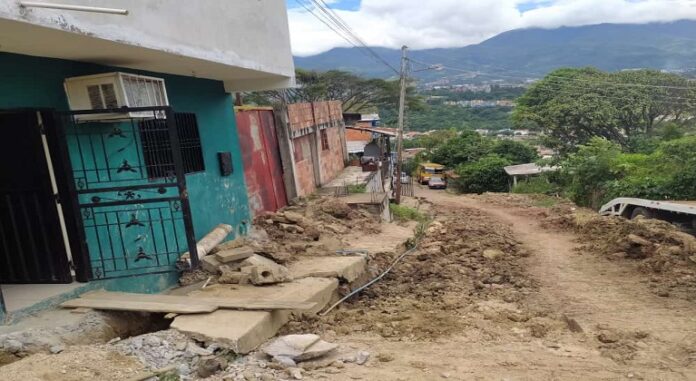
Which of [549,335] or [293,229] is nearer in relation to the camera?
[549,335]

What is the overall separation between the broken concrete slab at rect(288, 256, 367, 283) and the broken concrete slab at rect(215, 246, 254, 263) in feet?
2.02

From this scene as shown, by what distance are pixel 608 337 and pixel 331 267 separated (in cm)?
329

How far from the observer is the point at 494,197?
2400 cm

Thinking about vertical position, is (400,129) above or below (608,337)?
above

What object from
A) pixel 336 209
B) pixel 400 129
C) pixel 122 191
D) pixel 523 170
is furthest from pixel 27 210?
pixel 523 170

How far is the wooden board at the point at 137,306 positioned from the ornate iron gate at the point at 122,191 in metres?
0.59

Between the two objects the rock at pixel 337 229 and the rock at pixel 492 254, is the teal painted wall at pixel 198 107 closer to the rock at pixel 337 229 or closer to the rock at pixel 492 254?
the rock at pixel 337 229

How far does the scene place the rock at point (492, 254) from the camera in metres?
9.18

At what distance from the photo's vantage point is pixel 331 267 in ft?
21.5

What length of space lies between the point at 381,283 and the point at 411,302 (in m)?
1.27

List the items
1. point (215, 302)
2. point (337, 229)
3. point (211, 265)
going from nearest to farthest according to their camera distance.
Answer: point (215, 302) → point (211, 265) → point (337, 229)

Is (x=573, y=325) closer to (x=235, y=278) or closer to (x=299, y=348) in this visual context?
(x=299, y=348)

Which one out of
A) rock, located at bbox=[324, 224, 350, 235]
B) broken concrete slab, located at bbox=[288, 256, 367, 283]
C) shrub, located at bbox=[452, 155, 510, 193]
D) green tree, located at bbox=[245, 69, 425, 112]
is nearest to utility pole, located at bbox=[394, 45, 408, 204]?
rock, located at bbox=[324, 224, 350, 235]

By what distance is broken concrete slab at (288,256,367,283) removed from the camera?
6242 mm
